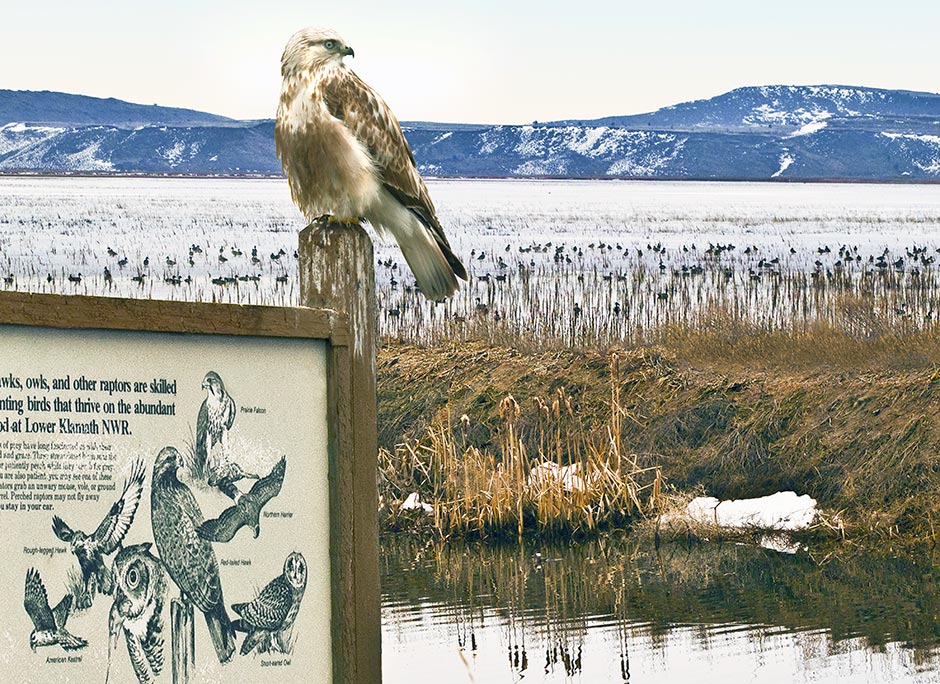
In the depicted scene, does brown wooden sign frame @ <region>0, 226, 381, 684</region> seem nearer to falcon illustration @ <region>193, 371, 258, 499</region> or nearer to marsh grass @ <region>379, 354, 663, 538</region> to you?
falcon illustration @ <region>193, 371, 258, 499</region>

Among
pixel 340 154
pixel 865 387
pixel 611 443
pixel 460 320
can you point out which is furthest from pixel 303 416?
pixel 460 320

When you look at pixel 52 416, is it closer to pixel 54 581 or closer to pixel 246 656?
pixel 54 581

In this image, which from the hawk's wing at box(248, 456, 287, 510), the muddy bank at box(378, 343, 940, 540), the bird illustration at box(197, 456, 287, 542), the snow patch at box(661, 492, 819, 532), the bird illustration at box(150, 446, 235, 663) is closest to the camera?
the bird illustration at box(150, 446, 235, 663)

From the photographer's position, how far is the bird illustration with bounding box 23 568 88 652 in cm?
301

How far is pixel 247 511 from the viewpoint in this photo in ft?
11.3

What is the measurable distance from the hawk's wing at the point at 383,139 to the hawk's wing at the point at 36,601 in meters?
2.17

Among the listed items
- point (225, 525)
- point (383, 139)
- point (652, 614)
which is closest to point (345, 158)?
point (383, 139)

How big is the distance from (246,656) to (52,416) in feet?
2.44

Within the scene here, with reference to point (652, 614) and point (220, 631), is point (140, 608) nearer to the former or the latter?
point (220, 631)

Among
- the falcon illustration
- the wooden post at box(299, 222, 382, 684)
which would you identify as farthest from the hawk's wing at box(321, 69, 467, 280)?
the falcon illustration

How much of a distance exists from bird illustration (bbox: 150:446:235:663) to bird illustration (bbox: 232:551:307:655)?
5 cm

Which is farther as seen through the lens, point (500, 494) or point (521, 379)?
point (521, 379)

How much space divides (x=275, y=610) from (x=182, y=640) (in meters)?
0.28

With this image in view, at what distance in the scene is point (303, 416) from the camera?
142 inches
